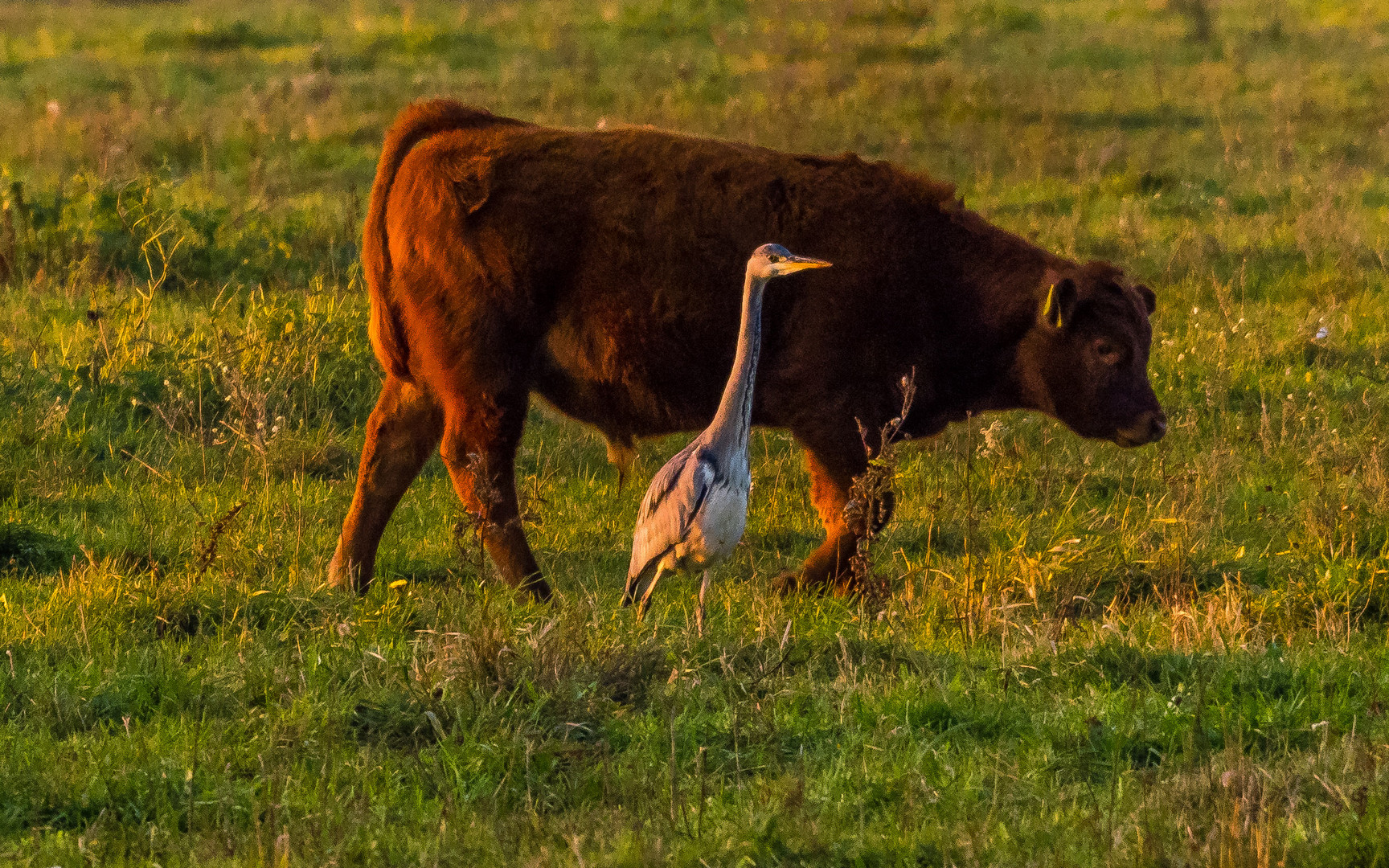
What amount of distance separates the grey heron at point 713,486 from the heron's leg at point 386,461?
1.46 m

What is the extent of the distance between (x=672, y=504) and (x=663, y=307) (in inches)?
49.2

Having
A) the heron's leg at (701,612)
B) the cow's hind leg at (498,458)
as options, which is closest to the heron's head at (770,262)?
the heron's leg at (701,612)

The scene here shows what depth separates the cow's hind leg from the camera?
20.1ft

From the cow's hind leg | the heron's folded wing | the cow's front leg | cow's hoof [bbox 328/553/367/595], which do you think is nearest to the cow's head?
the cow's front leg

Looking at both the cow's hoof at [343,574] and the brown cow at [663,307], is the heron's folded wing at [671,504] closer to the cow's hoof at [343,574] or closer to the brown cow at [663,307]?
the brown cow at [663,307]

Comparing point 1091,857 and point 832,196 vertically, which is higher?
point 832,196

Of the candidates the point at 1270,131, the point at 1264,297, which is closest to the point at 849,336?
the point at 1264,297

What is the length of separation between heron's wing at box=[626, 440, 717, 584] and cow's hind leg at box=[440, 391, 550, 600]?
2.77 ft

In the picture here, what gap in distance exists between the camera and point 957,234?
653 centimetres

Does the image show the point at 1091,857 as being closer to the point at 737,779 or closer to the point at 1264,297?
the point at 737,779

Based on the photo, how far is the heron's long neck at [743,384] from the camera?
5.14 m

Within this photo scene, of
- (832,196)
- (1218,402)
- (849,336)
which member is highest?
(832,196)

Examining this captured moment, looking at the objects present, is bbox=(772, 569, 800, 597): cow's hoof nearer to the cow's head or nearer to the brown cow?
the brown cow

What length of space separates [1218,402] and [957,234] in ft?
8.44
